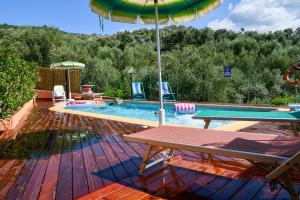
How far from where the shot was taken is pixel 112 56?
23.9 metres

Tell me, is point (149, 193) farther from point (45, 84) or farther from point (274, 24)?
point (274, 24)

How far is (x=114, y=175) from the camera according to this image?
292 cm

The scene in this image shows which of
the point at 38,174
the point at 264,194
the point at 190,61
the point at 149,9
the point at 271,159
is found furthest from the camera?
the point at 190,61

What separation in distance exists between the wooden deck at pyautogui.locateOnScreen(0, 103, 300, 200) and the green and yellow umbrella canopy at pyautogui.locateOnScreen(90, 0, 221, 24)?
2.36 m

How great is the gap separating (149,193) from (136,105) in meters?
10.2

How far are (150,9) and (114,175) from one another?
3.31m

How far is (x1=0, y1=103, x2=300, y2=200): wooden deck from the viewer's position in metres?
2.45

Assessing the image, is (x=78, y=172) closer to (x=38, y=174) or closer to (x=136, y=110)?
(x=38, y=174)

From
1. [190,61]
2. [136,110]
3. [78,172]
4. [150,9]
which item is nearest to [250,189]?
[78,172]

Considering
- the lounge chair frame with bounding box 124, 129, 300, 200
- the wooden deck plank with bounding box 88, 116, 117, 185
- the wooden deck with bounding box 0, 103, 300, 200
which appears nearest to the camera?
the lounge chair frame with bounding box 124, 129, 300, 200

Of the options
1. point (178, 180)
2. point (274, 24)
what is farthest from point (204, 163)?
point (274, 24)

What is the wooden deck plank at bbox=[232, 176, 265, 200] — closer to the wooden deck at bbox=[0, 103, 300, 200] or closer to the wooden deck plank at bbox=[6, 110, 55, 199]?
the wooden deck at bbox=[0, 103, 300, 200]

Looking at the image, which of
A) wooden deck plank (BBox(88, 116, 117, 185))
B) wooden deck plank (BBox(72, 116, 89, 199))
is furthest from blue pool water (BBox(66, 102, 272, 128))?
wooden deck plank (BBox(72, 116, 89, 199))

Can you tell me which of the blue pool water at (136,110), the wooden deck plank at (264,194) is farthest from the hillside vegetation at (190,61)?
the wooden deck plank at (264,194)
